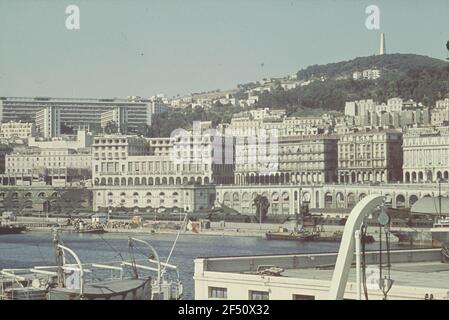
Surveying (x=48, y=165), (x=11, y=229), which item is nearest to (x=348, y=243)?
(x=11, y=229)

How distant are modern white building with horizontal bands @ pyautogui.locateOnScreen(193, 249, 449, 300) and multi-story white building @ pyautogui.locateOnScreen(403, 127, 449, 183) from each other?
14.3m

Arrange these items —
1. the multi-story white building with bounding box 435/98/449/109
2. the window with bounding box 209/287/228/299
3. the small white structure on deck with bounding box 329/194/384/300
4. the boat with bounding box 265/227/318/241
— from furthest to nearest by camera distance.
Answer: the multi-story white building with bounding box 435/98/449/109 < the boat with bounding box 265/227/318/241 < the window with bounding box 209/287/228/299 < the small white structure on deck with bounding box 329/194/384/300

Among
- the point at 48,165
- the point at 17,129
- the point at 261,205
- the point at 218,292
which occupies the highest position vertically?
the point at 17,129

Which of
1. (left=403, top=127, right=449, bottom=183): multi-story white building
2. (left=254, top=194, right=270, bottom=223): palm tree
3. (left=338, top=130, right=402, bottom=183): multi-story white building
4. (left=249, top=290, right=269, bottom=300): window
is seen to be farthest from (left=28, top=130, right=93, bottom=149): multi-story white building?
(left=249, top=290, right=269, bottom=300): window

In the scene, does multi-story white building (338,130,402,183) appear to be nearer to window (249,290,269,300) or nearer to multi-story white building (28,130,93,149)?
multi-story white building (28,130,93,149)

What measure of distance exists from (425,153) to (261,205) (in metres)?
3.25

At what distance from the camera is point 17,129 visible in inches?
784

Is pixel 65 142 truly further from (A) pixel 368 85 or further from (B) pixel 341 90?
(A) pixel 368 85

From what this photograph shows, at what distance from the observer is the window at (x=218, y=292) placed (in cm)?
402

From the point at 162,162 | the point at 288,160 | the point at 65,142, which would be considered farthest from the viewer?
the point at 65,142

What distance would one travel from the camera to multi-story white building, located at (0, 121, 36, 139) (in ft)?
62.8

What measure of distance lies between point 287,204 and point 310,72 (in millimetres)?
2265
